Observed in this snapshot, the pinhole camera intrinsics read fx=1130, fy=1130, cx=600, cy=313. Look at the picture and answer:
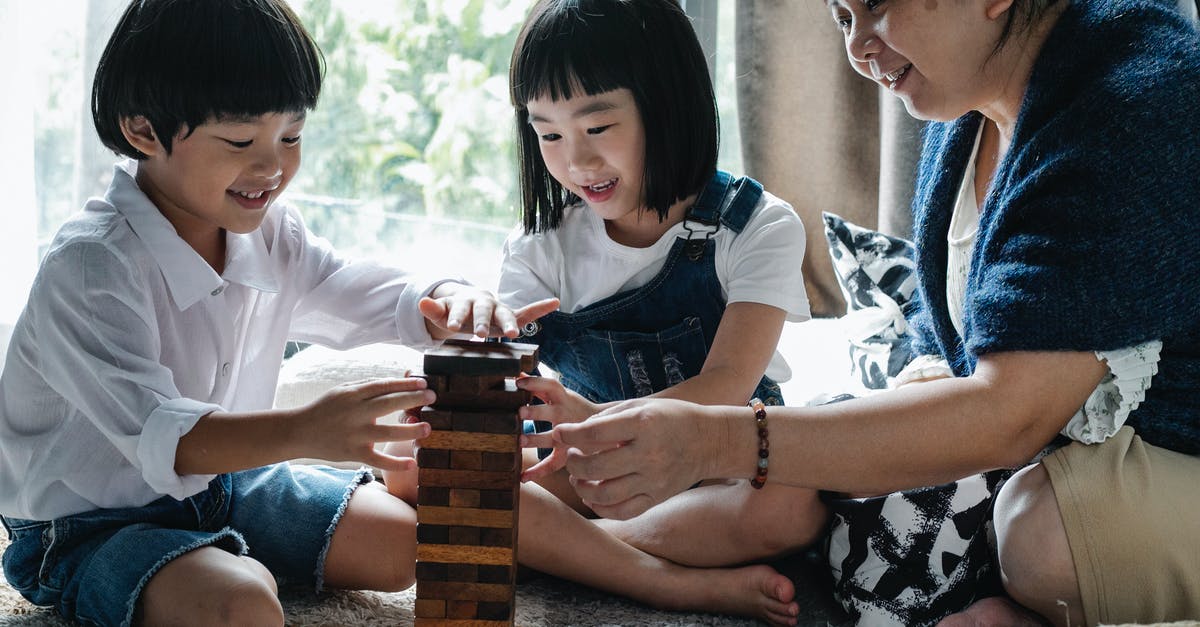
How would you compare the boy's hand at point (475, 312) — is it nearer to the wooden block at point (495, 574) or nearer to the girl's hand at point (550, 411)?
the girl's hand at point (550, 411)

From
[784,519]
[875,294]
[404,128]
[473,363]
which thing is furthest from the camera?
[404,128]

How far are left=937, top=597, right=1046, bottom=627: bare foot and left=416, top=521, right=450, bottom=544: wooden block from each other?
52 centimetres

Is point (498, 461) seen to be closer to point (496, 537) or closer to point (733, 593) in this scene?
point (496, 537)

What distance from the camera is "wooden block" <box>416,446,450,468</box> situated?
0.99 m

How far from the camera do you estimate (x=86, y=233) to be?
1196 millimetres

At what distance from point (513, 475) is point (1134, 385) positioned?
592mm

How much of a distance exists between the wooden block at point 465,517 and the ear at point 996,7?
0.69m

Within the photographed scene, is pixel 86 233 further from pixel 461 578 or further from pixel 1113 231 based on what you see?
pixel 1113 231

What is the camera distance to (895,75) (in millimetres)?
1198

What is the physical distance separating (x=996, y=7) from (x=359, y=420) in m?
0.74

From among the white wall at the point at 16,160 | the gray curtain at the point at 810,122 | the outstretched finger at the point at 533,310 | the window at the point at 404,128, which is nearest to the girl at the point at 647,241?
the outstretched finger at the point at 533,310

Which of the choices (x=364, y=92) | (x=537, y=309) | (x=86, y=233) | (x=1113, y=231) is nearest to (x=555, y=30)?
(x=537, y=309)

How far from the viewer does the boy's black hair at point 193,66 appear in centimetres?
122

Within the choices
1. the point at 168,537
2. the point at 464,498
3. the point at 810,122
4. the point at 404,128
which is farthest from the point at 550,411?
the point at 404,128
